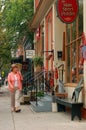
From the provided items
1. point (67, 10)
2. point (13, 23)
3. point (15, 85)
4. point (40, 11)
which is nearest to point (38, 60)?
point (40, 11)

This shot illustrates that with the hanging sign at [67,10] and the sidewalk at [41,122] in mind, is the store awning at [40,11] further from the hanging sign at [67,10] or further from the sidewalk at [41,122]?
the sidewalk at [41,122]

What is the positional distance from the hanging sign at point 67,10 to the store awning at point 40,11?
17.3 ft

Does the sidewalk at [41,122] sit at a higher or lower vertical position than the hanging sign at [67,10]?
lower

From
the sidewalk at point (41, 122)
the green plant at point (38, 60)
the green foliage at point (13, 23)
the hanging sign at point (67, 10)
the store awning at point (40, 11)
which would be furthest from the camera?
the green foliage at point (13, 23)

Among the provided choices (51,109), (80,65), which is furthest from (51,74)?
(80,65)

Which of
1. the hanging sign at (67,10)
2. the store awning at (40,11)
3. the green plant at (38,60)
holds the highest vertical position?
the store awning at (40,11)

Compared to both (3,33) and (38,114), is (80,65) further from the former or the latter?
(3,33)

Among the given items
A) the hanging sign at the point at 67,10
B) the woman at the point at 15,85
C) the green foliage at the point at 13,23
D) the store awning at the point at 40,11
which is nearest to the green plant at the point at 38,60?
the store awning at the point at 40,11

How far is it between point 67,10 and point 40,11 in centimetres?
918

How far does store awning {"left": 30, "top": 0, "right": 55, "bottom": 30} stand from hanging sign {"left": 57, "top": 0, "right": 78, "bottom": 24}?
527 cm

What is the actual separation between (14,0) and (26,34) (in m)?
3.57

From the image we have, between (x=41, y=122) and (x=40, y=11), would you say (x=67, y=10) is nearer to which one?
(x=41, y=122)

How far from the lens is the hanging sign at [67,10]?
46.3ft

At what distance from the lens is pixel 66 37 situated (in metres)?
17.2
